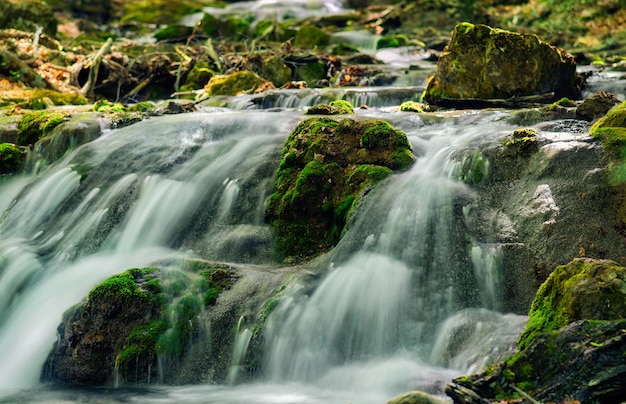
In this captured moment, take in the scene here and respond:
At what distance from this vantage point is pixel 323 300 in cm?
596

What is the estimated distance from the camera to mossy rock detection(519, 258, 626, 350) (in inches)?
168

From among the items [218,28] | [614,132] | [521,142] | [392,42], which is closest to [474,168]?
[521,142]

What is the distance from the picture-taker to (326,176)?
768 cm

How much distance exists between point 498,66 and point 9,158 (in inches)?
361

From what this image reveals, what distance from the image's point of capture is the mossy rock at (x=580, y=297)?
4.27m

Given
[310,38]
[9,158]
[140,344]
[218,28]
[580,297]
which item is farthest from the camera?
[218,28]

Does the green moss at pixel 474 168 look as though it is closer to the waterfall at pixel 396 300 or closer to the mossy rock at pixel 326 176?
the waterfall at pixel 396 300

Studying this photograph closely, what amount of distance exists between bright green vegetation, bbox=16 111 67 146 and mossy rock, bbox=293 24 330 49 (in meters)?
15.1

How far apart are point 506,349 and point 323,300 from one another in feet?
6.26

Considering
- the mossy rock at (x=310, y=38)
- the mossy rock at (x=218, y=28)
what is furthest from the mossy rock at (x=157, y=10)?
the mossy rock at (x=310, y=38)

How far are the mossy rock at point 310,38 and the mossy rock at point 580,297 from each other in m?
21.4

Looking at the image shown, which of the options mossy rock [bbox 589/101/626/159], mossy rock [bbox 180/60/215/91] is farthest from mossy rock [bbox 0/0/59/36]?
mossy rock [bbox 589/101/626/159]

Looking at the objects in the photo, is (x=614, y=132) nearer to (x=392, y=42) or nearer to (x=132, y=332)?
(x=132, y=332)

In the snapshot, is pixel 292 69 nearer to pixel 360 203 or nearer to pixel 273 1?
pixel 360 203
